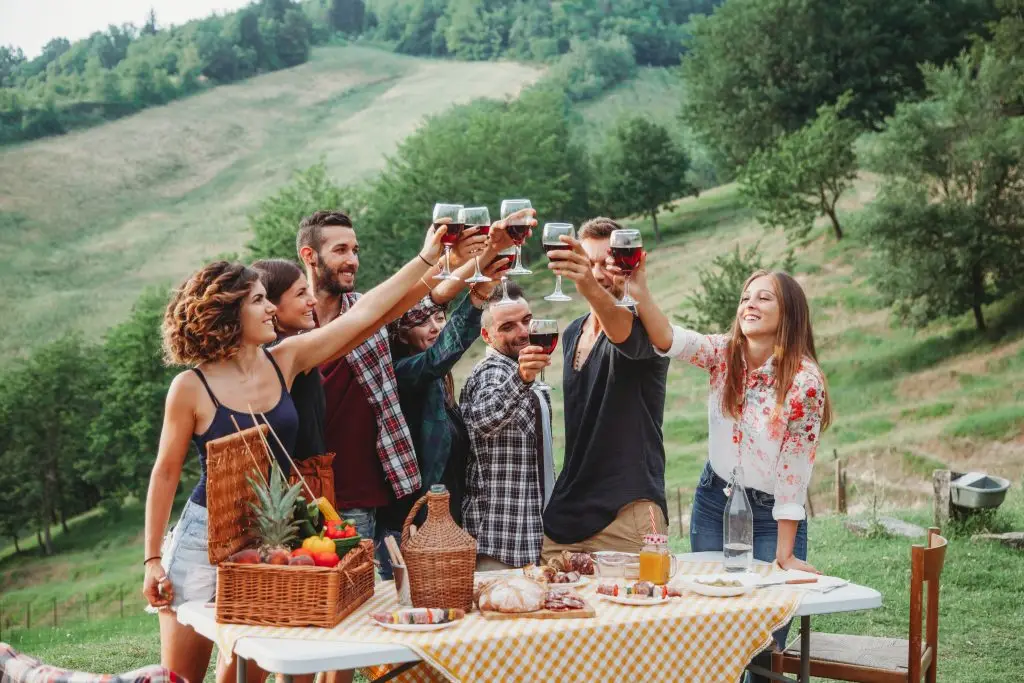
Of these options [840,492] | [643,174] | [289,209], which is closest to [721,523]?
[840,492]

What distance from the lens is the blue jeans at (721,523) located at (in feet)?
13.3

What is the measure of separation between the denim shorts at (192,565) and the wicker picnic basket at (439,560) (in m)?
0.61

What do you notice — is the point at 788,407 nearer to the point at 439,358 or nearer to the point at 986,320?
the point at 439,358

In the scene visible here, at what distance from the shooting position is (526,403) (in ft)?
13.6

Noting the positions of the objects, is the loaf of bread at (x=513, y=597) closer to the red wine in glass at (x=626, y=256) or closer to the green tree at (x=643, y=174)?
the red wine in glass at (x=626, y=256)

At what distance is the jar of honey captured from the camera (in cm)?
354

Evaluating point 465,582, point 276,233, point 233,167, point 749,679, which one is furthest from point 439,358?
point 233,167

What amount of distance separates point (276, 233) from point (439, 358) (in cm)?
3090

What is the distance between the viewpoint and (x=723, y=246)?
3141 cm

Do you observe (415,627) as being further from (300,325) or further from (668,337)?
(668,337)

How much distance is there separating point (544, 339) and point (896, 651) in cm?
175

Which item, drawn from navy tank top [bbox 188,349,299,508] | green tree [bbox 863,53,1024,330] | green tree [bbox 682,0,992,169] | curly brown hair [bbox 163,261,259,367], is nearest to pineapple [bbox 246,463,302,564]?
navy tank top [bbox 188,349,299,508]

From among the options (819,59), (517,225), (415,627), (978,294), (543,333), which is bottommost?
(978,294)

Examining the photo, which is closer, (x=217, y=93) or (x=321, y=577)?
(x=321, y=577)
